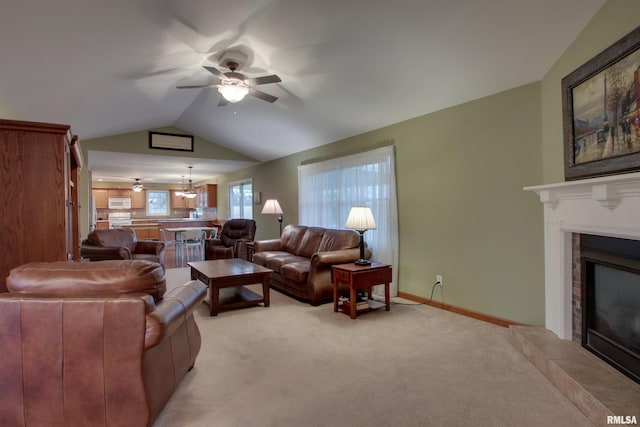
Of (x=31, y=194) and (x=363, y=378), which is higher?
(x=31, y=194)

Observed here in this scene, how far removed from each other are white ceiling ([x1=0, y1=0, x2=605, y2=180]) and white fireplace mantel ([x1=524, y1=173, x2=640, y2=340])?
1171mm

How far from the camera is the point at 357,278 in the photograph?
3.72 metres

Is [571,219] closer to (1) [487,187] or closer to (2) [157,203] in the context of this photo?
(1) [487,187]

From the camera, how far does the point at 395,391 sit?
2223mm

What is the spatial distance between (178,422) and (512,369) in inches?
89.3

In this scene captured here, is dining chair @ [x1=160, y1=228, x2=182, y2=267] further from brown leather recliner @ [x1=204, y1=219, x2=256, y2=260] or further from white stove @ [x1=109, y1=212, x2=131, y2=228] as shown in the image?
white stove @ [x1=109, y1=212, x2=131, y2=228]

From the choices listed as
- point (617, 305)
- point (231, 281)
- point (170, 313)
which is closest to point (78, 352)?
point (170, 313)

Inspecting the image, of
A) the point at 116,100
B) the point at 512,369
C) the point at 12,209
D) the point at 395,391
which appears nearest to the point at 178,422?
the point at 395,391

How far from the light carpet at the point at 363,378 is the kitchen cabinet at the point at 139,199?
1039 cm

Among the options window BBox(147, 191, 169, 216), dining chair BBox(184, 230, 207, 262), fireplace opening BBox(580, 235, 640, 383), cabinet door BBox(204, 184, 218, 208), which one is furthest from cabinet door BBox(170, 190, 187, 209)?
fireplace opening BBox(580, 235, 640, 383)

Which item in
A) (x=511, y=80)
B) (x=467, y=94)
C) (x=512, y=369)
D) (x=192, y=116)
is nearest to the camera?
(x=512, y=369)

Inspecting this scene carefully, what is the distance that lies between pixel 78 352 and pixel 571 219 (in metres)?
3.27

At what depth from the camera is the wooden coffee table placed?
385 cm

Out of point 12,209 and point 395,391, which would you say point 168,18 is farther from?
point 395,391
